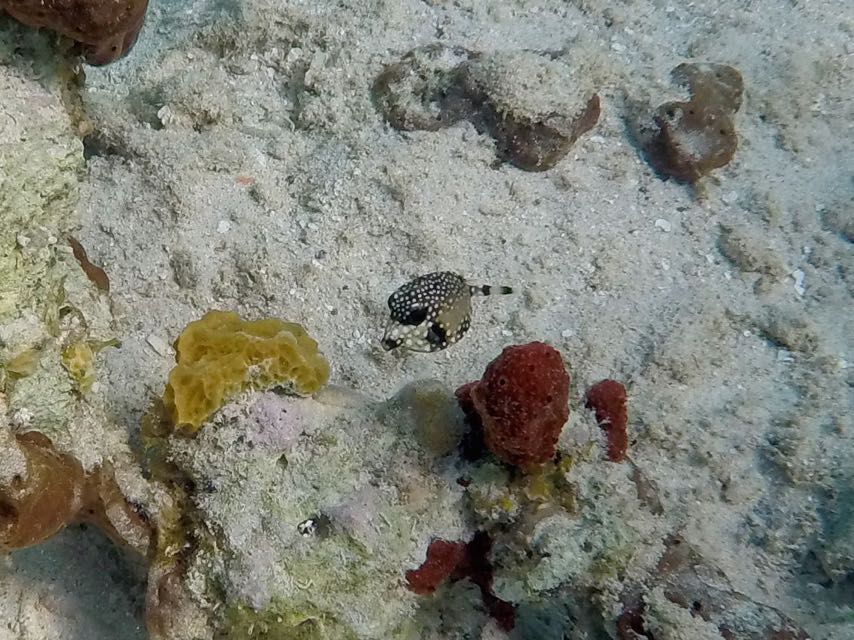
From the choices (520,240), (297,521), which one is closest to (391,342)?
(297,521)

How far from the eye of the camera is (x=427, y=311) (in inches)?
164

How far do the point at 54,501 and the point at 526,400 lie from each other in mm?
2389

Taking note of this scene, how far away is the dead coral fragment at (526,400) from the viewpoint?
3.09m

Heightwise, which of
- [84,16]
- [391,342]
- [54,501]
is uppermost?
[84,16]

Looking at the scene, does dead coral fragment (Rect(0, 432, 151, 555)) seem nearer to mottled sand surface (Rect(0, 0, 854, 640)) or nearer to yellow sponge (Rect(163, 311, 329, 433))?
mottled sand surface (Rect(0, 0, 854, 640))

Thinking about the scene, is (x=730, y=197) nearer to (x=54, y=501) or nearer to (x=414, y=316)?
(x=414, y=316)

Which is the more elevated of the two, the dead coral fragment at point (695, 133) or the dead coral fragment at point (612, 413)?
Answer: the dead coral fragment at point (695, 133)

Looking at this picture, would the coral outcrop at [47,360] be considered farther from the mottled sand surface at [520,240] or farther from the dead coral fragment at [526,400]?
the dead coral fragment at [526,400]

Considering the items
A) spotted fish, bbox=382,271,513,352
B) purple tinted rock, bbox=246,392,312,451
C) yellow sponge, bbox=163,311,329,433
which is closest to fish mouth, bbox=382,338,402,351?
spotted fish, bbox=382,271,513,352

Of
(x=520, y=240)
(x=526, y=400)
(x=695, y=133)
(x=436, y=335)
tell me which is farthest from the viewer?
(x=695, y=133)

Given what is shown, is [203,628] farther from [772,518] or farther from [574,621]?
[772,518]

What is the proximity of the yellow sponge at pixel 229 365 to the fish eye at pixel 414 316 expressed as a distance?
0.75m

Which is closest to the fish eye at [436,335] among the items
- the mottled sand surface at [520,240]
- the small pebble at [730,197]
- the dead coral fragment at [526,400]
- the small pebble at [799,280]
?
the mottled sand surface at [520,240]

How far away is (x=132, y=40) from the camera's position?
4.50m
